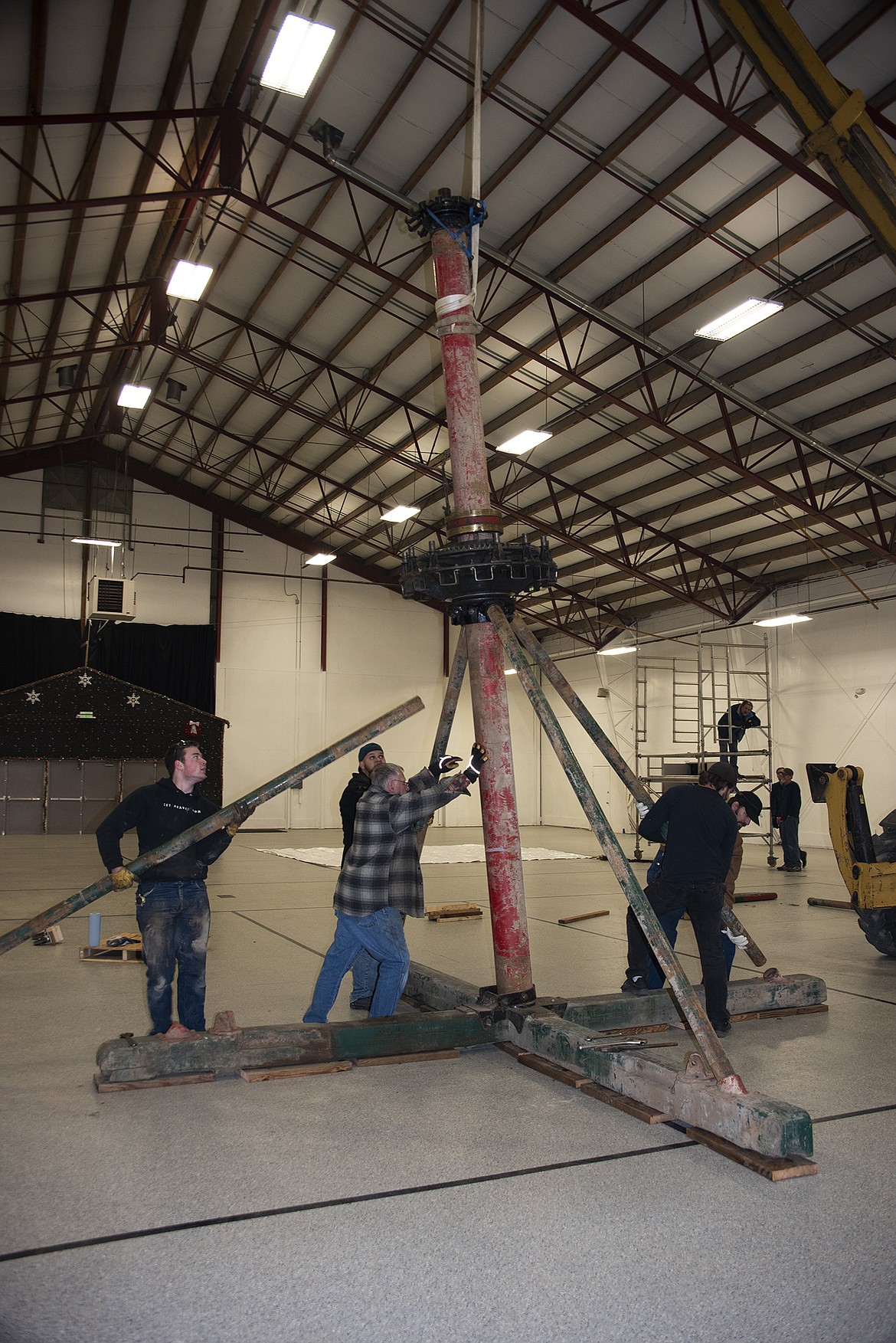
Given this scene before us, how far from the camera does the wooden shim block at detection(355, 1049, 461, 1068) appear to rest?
572 centimetres

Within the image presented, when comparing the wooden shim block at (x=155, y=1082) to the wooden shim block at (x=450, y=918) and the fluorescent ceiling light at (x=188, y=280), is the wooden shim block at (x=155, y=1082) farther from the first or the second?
the fluorescent ceiling light at (x=188, y=280)

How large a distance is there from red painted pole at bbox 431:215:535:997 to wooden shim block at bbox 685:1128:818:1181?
178 cm

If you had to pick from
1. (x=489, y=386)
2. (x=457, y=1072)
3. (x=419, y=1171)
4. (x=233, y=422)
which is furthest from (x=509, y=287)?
(x=419, y=1171)

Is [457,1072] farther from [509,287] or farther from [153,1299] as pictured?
[509,287]

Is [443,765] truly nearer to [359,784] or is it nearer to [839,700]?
[359,784]

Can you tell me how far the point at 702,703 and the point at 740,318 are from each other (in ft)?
35.3

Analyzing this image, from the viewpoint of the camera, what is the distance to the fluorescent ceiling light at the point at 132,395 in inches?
766

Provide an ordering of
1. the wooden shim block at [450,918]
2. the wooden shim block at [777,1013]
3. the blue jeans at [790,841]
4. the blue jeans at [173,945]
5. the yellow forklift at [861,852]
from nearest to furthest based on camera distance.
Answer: the blue jeans at [173,945] < the wooden shim block at [777,1013] < the yellow forklift at [861,852] < the wooden shim block at [450,918] < the blue jeans at [790,841]

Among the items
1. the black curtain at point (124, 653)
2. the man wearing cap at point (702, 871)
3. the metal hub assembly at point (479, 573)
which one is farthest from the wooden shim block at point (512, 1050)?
the black curtain at point (124, 653)

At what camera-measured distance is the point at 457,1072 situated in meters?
5.59

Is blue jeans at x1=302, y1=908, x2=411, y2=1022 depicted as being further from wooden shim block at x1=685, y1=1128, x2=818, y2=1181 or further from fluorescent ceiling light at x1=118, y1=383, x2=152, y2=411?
fluorescent ceiling light at x1=118, y1=383, x2=152, y2=411

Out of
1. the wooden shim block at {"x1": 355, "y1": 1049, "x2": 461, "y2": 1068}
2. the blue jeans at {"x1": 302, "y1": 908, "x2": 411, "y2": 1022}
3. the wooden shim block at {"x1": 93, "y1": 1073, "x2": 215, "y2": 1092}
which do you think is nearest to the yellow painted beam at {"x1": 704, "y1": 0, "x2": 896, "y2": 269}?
the blue jeans at {"x1": 302, "y1": 908, "x2": 411, "y2": 1022}

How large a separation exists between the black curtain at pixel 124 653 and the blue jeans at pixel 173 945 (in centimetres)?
2183

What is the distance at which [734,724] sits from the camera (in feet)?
64.8
